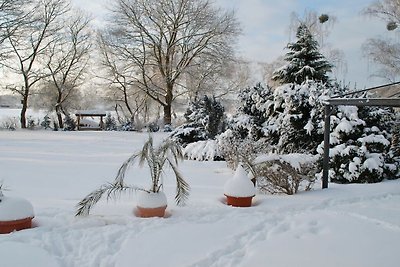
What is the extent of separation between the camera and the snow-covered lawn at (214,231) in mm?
3457

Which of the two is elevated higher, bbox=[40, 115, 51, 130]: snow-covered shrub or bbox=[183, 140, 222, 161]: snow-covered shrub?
bbox=[40, 115, 51, 130]: snow-covered shrub

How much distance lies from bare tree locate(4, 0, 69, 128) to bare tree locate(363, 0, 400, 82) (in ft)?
68.2

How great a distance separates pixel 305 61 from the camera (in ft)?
36.4

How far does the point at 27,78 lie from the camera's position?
79.7ft

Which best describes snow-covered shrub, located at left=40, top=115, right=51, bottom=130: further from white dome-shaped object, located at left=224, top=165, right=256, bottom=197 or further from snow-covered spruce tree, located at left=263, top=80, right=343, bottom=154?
white dome-shaped object, located at left=224, top=165, right=256, bottom=197

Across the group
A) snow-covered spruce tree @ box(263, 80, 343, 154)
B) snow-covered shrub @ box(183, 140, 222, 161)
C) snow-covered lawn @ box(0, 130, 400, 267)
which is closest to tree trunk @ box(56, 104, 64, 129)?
snow-covered shrub @ box(183, 140, 222, 161)

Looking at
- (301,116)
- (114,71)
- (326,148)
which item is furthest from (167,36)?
(326,148)

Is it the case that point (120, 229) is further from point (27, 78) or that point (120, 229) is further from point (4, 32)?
point (27, 78)

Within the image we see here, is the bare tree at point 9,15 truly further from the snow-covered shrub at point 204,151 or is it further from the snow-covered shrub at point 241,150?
the snow-covered shrub at point 241,150

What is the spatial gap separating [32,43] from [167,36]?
10133 mm

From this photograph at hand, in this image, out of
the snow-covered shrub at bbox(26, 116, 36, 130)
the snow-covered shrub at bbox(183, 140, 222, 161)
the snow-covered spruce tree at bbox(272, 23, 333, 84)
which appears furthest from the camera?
the snow-covered shrub at bbox(26, 116, 36, 130)

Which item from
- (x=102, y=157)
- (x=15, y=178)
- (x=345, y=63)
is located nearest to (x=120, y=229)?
(x=15, y=178)

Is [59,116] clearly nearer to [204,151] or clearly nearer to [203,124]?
[203,124]

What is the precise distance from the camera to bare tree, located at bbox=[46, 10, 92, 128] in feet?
86.4
